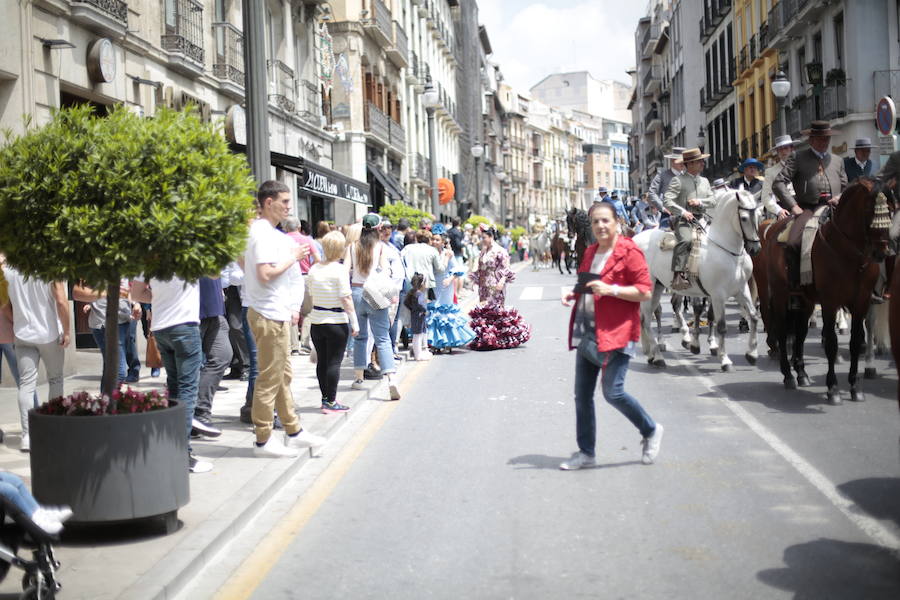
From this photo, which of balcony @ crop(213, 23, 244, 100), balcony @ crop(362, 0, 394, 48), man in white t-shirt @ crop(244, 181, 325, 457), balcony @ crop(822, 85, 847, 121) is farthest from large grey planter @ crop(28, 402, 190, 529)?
balcony @ crop(362, 0, 394, 48)

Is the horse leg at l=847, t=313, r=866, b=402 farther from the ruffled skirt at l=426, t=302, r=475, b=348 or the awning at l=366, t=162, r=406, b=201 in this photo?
the awning at l=366, t=162, r=406, b=201

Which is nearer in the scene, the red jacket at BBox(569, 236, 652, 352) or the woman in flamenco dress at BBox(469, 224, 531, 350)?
the red jacket at BBox(569, 236, 652, 352)

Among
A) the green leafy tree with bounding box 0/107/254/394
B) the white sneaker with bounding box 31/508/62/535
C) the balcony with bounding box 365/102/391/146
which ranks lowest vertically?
the white sneaker with bounding box 31/508/62/535

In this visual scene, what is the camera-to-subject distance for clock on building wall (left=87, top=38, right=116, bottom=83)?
52.7 ft

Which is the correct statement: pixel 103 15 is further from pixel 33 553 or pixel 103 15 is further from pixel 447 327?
pixel 33 553

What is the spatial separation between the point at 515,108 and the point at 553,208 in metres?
19.4

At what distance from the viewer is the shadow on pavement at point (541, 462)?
7.90 metres

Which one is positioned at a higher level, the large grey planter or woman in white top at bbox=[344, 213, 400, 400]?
woman in white top at bbox=[344, 213, 400, 400]

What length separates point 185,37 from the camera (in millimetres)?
20203

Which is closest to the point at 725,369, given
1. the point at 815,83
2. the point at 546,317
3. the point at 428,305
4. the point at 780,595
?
the point at 428,305

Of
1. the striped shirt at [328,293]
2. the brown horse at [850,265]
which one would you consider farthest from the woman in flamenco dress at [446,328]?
the brown horse at [850,265]

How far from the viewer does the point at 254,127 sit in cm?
1082

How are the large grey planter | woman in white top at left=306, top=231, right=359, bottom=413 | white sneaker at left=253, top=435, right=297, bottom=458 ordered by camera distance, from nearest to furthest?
the large grey planter → white sneaker at left=253, top=435, right=297, bottom=458 → woman in white top at left=306, top=231, right=359, bottom=413

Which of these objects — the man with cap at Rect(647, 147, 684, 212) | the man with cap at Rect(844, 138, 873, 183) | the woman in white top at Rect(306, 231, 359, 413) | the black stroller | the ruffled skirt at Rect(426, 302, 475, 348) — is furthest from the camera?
the ruffled skirt at Rect(426, 302, 475, 348)
